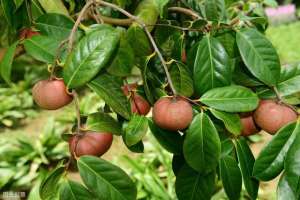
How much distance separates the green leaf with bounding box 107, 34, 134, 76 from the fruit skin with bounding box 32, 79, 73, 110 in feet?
0.34

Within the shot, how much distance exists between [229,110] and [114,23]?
389mm

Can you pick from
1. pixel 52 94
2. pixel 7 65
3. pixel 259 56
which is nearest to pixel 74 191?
pixel 52 94

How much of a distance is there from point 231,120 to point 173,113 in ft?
0.40

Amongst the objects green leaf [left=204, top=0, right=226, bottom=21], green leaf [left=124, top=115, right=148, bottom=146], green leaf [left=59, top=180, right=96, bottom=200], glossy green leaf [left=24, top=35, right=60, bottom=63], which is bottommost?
green leaf [left=59, top=180, right=96, bottom=200]

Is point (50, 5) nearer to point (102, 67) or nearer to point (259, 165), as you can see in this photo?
point (102, 67)

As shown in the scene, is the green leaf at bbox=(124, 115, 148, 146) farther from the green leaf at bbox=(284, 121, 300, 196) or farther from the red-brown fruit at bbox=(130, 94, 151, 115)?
the green leaf at bbox=(284, 121, 300, 196)

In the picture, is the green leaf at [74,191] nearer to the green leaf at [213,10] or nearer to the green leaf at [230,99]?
the green leaf at [230,99]

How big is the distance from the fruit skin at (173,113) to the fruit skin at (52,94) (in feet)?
0.50

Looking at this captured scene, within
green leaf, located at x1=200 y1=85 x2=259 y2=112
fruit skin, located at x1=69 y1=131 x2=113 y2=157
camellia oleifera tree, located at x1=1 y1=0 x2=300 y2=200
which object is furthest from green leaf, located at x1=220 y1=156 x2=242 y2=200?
fruit skin, located at x1=69 y1=131 x2=113 y2=157

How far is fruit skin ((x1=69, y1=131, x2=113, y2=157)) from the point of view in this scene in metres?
0.71

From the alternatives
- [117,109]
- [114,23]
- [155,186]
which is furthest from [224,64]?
[155,186]

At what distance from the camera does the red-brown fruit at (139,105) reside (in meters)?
0.82

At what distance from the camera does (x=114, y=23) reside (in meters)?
1.01

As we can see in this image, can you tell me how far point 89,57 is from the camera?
709mm
